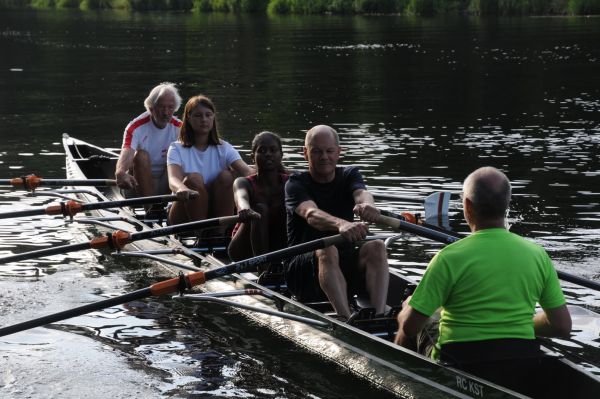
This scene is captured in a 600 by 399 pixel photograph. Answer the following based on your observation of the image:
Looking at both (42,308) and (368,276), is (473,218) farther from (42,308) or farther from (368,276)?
(42,308)

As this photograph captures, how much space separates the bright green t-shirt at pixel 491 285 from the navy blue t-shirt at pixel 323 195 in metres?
2.69

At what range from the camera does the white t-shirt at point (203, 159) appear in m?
12.0

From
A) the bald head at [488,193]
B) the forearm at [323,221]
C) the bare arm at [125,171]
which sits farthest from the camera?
the bare arm at [125,171]

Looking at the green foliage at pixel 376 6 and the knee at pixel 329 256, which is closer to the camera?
the knee at pixel 329 256

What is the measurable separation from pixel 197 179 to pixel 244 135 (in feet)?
37.4

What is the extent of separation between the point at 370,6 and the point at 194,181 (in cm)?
6725

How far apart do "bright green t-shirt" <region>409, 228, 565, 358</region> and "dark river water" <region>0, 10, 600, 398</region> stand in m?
2.17

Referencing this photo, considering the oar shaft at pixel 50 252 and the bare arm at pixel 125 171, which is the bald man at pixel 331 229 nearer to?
the oar shaft at pixel 50 252

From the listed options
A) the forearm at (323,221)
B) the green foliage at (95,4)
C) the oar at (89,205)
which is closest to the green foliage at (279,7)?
the green foliage at (95,4)

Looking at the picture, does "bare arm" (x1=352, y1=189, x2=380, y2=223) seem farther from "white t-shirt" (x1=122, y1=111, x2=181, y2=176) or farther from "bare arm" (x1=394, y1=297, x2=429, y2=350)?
"white t-shirt" (x1=122, y1=111, x2=181, y2=176)

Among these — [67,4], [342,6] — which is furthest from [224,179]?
[67,4]

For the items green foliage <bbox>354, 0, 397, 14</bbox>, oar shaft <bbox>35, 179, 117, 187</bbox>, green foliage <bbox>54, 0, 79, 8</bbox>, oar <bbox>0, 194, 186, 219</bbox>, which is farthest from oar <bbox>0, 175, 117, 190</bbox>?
green foliage <bbox>54, 0, 79, 8</bbox>

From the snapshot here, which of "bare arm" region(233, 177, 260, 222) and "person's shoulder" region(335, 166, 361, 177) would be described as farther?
"bare arm" region(233, 177, 260, 222)

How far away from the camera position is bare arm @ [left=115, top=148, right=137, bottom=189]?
1301 centimetres
